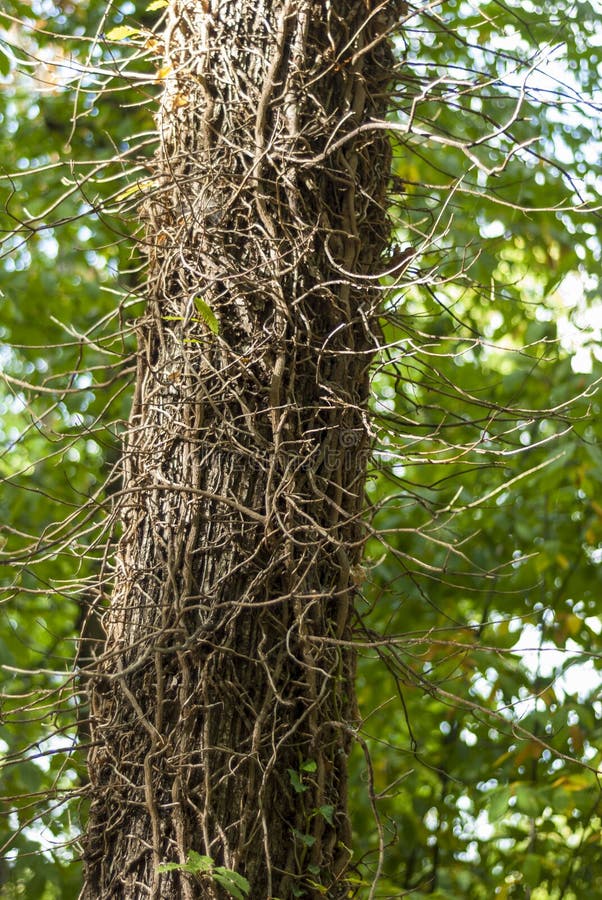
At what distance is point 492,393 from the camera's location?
4004mm

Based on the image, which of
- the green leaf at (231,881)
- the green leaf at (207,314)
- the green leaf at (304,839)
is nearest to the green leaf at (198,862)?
the green leaf at (231,881)

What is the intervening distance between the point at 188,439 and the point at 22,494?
272 centimetres

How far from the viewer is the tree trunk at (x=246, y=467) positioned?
1.49 metres

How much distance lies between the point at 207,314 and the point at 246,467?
29cm

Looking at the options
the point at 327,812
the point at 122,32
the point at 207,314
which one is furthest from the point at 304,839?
the point at 122,32

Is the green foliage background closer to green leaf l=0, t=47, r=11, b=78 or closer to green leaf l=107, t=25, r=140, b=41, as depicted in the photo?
green leaf l=0, t=47, r=11, b=78

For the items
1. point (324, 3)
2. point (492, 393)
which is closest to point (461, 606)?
point (492, 393)

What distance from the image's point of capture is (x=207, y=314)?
5.21ft

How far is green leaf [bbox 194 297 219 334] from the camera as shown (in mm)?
1576

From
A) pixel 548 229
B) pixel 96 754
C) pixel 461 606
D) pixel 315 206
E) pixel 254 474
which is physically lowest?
pixel 96 754

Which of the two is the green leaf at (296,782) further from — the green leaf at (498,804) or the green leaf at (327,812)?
the green leaf at (498,804)

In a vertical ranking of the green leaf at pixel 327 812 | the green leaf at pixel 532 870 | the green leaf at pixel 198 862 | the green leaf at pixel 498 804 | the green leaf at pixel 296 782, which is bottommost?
the green leaf at pixel 198 862

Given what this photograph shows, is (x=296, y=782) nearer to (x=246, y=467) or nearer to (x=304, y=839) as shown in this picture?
(x=304, y=839)

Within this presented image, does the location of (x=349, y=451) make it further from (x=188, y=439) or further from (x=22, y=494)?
(x=22, y=494)
